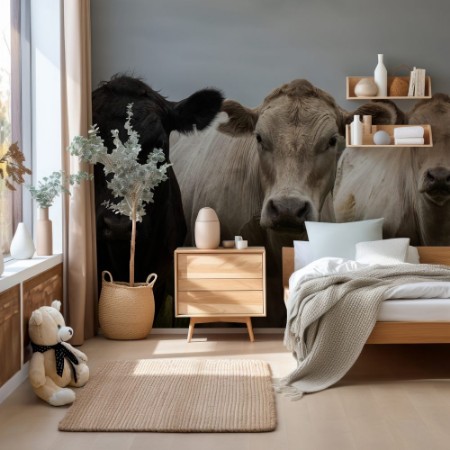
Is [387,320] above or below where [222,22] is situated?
below

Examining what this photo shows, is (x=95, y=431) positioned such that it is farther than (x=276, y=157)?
No

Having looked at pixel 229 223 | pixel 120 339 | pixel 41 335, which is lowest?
pixel 120 339

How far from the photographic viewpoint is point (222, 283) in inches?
219

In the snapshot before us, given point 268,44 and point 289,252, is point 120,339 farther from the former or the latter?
point 268,44

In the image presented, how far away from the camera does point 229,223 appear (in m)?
6.02

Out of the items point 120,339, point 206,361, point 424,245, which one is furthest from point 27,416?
point 424,245

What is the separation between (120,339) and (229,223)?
1.25 meters

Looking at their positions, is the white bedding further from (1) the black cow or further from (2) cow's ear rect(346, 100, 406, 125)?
(1) the black cow

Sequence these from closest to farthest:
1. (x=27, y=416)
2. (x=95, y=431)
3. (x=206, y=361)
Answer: (x=95, y=431) < (x=27, y=416) < (x=206, y=361)

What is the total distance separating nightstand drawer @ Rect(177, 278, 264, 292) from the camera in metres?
5.55

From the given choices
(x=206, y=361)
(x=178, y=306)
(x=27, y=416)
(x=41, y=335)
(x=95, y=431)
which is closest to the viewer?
(x=95, y=431)

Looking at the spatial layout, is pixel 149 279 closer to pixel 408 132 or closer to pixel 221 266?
pixel 221 266

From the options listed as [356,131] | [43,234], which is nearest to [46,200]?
[43,234]

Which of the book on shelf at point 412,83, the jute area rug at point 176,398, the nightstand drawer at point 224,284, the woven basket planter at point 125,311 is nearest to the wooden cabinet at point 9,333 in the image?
the jute area rug at point 176,398
